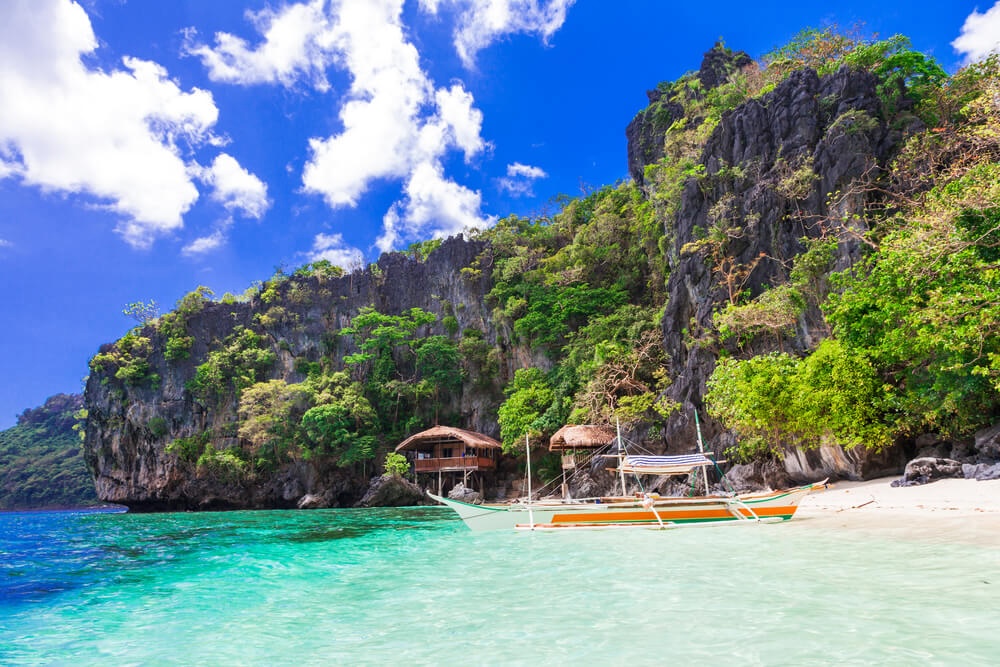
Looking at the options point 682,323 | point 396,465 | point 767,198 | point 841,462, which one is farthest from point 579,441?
point 767,198

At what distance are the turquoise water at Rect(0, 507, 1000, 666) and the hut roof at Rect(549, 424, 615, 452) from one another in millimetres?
11407

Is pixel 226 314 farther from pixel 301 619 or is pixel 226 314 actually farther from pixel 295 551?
pixel 301 619

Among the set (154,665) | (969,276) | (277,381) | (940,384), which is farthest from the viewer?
(277,381)

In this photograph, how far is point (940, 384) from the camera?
10.8 meters

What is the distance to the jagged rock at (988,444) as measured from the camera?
33.3 feet

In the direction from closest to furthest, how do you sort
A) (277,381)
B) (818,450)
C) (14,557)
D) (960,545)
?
(960,545), (14,557), (818,450), (277,381)

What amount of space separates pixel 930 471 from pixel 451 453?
2183 centimetres

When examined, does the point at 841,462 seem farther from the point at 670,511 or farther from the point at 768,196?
the point at 768,196

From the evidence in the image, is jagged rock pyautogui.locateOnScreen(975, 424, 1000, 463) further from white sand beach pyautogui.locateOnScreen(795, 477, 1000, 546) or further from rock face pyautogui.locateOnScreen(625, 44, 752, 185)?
rock face pyautogui.locateOnScreen(625, 44, 752, 185)

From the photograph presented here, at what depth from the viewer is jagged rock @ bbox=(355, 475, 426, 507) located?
2750 cm

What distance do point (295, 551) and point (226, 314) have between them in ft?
105

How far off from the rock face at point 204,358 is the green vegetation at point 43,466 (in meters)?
25.2

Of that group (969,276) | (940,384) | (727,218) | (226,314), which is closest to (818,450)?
(940,384)

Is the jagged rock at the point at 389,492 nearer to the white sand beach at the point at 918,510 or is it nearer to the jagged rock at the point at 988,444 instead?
the white sand beach at the point at 918,510
